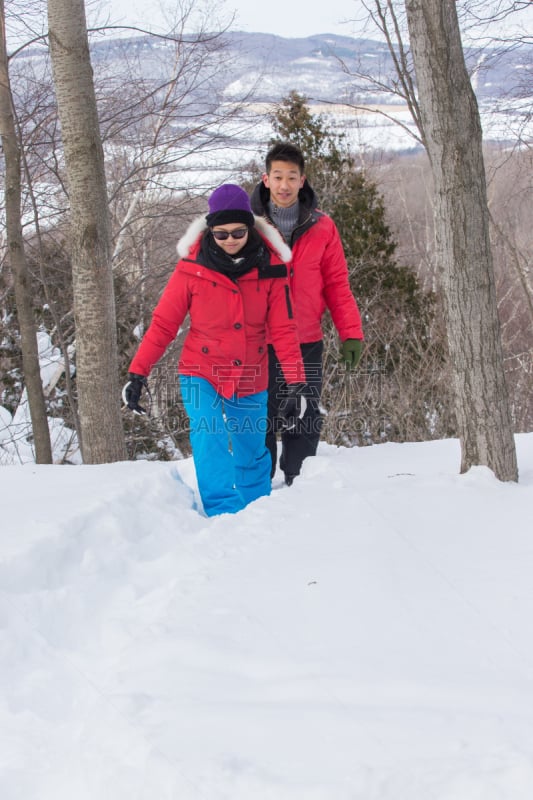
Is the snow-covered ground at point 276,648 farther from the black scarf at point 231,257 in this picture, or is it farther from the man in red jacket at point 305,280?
the black scarf at point 231,257

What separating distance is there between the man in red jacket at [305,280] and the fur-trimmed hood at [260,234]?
0.25 metres

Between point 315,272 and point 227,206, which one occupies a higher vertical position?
point 227,206

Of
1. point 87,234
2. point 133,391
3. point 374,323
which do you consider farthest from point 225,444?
point 374,323

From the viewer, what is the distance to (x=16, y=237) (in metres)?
7.46

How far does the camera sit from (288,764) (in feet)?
4.85

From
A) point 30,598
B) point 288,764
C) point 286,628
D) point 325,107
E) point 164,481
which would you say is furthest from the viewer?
point 325,107

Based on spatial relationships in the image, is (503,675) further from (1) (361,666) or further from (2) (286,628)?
(2) (286,628)

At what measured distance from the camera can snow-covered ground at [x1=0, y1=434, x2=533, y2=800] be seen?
1480 mm

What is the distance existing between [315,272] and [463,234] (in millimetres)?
895

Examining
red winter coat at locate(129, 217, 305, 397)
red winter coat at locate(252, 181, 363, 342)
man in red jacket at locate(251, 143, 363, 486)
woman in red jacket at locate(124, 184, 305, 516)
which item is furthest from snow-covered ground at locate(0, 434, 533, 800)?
red winter coat at locate(252, 181, 363, 342)

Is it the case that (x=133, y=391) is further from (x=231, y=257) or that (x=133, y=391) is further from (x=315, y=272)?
(x=315, y=272)

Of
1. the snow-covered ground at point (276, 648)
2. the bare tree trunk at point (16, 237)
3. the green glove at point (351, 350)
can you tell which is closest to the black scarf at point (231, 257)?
the green glove at point (351, 350)

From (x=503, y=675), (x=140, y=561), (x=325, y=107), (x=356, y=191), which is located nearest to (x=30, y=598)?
(x=140, y=561)

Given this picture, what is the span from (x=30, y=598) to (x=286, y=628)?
3.21ft
